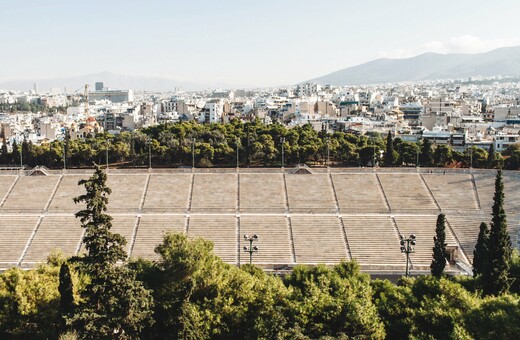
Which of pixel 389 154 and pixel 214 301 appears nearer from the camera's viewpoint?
pixel 214 301

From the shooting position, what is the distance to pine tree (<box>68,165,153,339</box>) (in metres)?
17.5

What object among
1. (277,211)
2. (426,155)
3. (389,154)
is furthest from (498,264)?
(389,154)

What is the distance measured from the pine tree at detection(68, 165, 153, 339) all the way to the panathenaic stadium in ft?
50.0

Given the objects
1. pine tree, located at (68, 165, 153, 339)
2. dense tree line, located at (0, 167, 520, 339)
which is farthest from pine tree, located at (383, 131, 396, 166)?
pine tree, located at (68, 165, 153, 339)

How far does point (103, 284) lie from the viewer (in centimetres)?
1805

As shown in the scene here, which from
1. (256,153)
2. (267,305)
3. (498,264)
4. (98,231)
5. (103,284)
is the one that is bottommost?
(267,305)

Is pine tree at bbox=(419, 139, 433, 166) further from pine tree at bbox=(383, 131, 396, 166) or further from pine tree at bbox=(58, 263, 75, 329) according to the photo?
pine tree at bbox=(58, 263, 75, 329)

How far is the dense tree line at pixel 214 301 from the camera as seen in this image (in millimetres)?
17406

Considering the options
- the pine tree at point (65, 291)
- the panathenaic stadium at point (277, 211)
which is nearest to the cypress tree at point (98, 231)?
the pine tree at point (65, 291)

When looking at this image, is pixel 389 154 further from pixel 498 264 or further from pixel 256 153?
pixel 498 264

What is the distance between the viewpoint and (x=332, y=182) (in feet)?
142

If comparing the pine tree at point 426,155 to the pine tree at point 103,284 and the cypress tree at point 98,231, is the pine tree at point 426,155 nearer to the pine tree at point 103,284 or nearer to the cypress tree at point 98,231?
the pine tree at point 103,284

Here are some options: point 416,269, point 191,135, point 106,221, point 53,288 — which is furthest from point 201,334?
point 191,135

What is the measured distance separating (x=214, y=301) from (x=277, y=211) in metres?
19.6
